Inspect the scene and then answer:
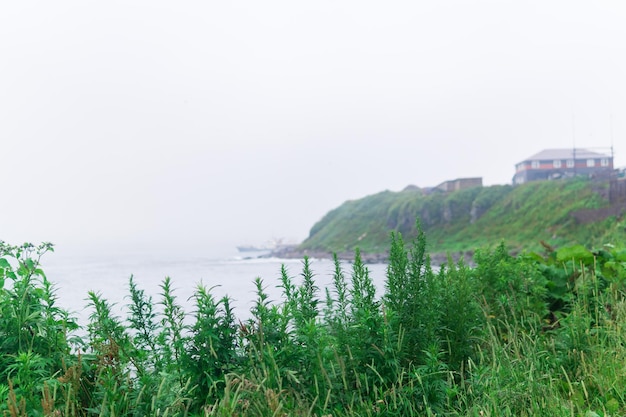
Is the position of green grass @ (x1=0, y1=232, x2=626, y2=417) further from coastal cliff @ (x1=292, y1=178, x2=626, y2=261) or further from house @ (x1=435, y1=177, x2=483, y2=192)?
house @ (x1=435, y1=177, x2=483, y2=192)

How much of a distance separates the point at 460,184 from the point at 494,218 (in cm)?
2244

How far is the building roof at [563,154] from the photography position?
8850cm

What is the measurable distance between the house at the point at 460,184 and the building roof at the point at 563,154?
1233 centimetres

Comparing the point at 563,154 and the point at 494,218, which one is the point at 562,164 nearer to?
the point at 563,154

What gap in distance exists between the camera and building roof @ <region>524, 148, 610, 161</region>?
3484 inches

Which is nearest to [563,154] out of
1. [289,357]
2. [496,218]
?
[496,218]

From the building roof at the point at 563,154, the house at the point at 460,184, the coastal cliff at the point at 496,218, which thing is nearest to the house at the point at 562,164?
the building roof at the point at 563,154

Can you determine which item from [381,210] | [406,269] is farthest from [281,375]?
[381,210]

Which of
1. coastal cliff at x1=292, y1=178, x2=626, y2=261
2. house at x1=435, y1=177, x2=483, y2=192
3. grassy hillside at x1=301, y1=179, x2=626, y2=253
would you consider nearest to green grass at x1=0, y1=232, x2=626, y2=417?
coastal cliff at x1=292, y1=178, x2=626, y2=261

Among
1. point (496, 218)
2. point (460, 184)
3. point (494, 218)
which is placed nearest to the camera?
point (496, 218)

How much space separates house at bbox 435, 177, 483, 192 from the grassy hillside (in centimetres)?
718

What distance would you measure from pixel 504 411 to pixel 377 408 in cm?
74

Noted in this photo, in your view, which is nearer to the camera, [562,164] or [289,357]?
[289,357]

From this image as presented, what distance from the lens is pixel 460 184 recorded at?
87.0 m
